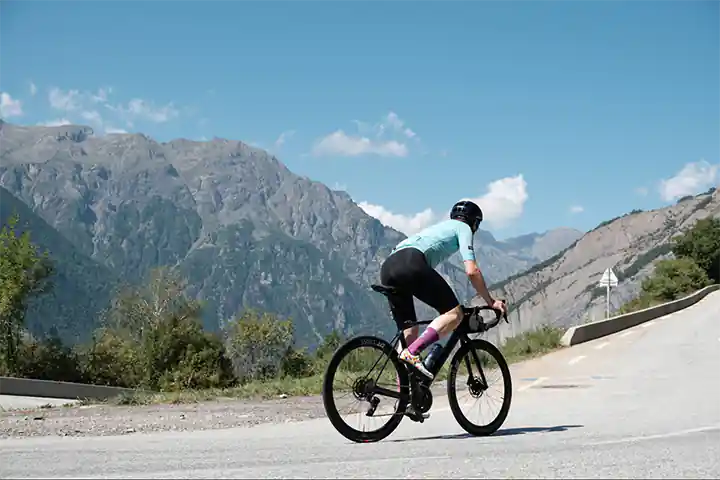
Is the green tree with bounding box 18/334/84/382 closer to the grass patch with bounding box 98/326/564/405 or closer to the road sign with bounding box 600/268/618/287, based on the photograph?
the road sign with bounding box 600/268/618/287

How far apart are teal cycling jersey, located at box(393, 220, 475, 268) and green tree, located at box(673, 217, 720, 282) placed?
60645mm

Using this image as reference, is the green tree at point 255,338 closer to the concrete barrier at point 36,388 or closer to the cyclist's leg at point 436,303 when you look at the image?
the concrete barrier at point 36,388

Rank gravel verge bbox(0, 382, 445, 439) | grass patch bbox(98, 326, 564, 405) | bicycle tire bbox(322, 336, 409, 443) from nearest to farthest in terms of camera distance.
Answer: bicycle tire bbox(322, 336, 409, 443)
gravel verge bbox(0, 382, 445, 439)
grass patch bbox(98, 326, 564, 405)

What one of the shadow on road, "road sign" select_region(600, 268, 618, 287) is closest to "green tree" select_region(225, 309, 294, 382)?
"road sign" select_region(600, 268, 618, 287)

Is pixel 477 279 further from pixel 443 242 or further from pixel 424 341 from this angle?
pixel 424 341

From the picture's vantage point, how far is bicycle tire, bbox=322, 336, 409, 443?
6172 millimetres

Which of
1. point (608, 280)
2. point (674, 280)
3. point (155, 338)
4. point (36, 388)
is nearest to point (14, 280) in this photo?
point (155, 338)

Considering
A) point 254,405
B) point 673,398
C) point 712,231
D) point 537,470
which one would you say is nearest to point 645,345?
point 673,398

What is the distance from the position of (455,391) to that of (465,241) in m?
1.26

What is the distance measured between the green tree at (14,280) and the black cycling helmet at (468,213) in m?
42.4

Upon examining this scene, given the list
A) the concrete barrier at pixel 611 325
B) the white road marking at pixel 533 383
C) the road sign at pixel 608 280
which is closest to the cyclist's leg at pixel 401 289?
the white road marking at pixel 533 383

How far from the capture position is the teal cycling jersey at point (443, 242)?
648 cm

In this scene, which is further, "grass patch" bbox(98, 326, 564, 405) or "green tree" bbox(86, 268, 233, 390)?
"green tree" bbox(86, 268, 233, 390)

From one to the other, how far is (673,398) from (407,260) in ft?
17.3
